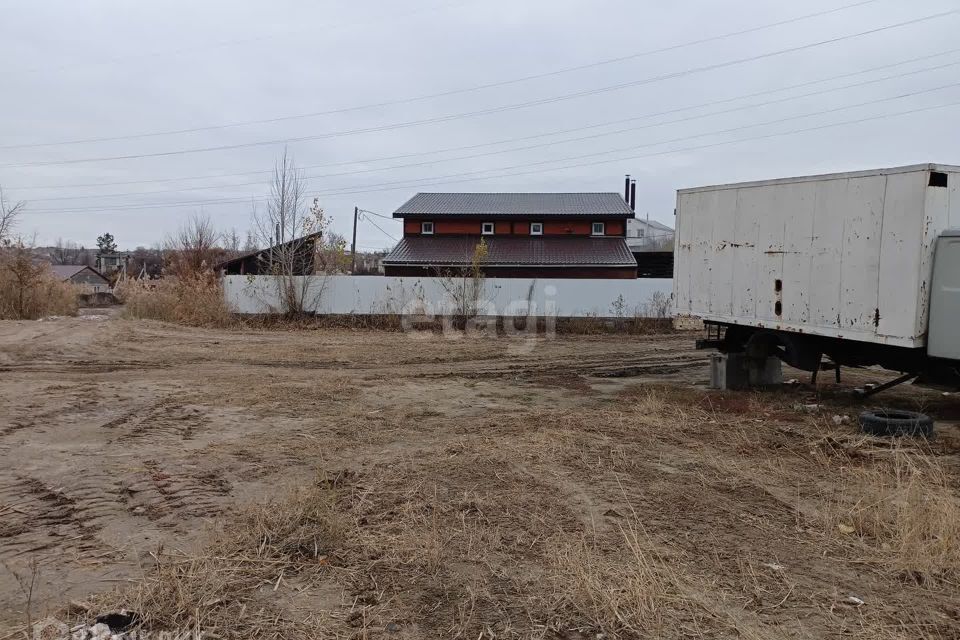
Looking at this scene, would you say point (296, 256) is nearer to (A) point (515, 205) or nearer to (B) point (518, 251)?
(B) point (518, 251)

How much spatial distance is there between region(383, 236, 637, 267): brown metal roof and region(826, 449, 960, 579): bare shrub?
2710 cm

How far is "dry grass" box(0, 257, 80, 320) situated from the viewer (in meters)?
22.5

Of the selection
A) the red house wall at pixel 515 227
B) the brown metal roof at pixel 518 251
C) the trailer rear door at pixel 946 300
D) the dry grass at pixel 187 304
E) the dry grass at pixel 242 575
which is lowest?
the dry grass at pixel 242 575

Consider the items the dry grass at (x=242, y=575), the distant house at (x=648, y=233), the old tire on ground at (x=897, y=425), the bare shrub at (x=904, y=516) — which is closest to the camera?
the dry grass at (x=242, y=575)

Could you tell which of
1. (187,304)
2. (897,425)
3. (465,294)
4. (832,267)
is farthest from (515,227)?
(897,425)

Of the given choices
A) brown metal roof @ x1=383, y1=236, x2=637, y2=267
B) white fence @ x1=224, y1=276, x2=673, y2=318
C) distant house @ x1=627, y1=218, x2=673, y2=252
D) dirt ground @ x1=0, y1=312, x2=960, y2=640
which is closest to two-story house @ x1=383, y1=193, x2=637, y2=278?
brown metal roof @ x1=383, y1=236, x2=637, y2=267

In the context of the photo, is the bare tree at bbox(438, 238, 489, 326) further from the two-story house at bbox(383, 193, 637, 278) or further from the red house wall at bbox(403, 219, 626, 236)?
the red house wall at bbox(403, 219, 626, 236)

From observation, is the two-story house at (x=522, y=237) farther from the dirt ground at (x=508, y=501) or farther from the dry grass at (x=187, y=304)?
the dirt ground at (x=508, y=501)

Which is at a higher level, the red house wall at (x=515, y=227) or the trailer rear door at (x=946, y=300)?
the red house wall at (x=515, y=227)

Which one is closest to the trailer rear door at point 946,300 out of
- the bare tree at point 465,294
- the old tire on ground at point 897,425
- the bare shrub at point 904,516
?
the old tire on ground at point 897,425

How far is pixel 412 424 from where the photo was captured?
874 cm

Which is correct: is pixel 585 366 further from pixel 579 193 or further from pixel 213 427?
pixel 579 193

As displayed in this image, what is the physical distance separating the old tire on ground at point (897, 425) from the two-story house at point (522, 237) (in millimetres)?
25941

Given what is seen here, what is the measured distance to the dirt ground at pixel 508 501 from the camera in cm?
375
